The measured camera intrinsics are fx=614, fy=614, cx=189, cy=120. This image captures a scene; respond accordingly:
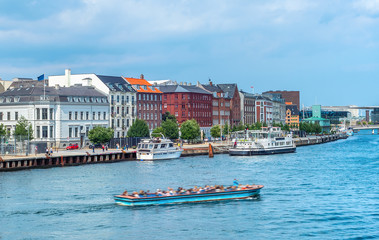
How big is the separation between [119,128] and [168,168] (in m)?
45.5

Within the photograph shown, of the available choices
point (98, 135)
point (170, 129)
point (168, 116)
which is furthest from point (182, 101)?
point (98, 135)

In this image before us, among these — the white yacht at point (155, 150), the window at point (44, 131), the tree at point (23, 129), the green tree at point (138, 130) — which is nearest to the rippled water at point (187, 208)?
the white yacht at point (155, 150)

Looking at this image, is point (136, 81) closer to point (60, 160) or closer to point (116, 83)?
point (116, 83)

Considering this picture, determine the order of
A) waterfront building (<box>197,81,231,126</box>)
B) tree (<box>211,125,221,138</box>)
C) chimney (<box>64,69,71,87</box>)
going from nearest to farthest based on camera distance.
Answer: chimney (<box>64,69,71,87</box>) → tree (<box>211,125,221,138</box>) → waterfront building (<box>197,81,231,126</box>)

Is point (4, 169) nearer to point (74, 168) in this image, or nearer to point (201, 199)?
point (74, 168)

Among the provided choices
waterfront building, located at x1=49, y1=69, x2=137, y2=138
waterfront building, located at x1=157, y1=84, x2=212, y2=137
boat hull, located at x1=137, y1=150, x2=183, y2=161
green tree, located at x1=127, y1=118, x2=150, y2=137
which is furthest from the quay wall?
waterfront building, located at x1=157, y1=84, x2=212, y2=137

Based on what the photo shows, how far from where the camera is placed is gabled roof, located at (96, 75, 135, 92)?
Result: 5354 inches

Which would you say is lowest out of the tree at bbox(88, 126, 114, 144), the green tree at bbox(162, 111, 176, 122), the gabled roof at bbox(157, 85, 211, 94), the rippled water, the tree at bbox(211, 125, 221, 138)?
the rippled water

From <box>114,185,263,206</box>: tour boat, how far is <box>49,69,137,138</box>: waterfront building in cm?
7663

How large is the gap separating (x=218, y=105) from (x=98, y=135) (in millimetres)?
75836

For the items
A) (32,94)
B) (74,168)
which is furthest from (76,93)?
(74,168)

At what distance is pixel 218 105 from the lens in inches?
7407

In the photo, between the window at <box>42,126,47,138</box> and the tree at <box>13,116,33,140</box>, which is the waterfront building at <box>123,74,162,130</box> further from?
the tree at <box>13,116,33,140</box>

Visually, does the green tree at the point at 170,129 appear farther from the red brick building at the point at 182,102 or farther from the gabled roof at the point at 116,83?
the red brick building at the point at 182,102
